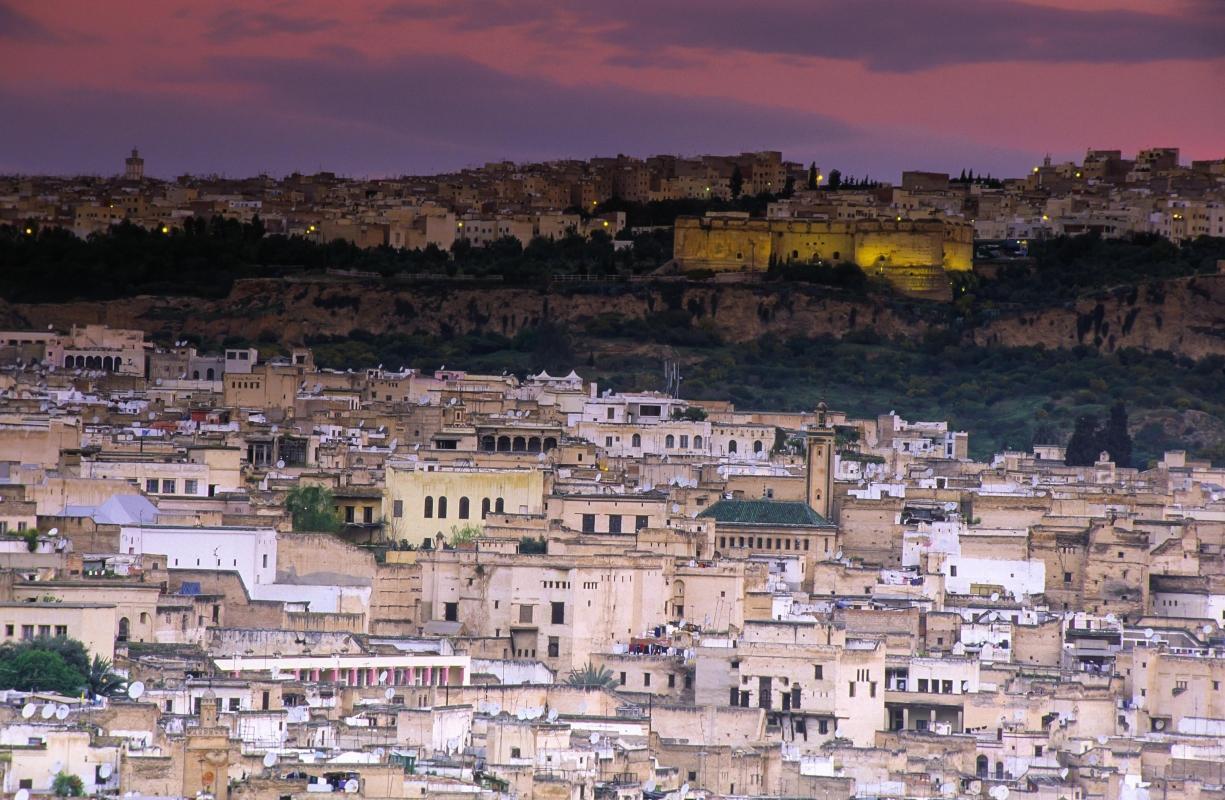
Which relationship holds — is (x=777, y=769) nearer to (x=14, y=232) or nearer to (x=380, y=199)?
(x=14, y=232)

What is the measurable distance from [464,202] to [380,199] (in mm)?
→ 3255

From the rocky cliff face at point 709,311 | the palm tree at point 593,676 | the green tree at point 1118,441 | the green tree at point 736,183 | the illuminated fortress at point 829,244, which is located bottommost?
the palm tree at point 593,676

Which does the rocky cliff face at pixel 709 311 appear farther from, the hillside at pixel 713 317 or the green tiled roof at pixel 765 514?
the green tiled roof at pixel 765 514

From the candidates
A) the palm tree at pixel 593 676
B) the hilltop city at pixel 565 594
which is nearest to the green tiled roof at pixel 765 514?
the hilltop city at pixel 565 594

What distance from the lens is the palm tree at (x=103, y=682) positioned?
32.6 meters

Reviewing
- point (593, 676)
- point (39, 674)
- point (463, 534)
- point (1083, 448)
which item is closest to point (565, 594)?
point (593, 676)

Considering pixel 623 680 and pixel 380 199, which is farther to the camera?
pixel 380 199

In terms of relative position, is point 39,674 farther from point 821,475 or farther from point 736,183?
point 736,183

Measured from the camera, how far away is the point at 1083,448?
62.1m

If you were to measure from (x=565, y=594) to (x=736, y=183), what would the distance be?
251ft

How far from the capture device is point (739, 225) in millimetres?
97500

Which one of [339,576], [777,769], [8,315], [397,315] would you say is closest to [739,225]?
[397,315]

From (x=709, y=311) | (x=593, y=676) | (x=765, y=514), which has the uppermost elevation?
(x=765, y=514)

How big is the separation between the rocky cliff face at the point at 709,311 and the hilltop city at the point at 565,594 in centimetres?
1556
